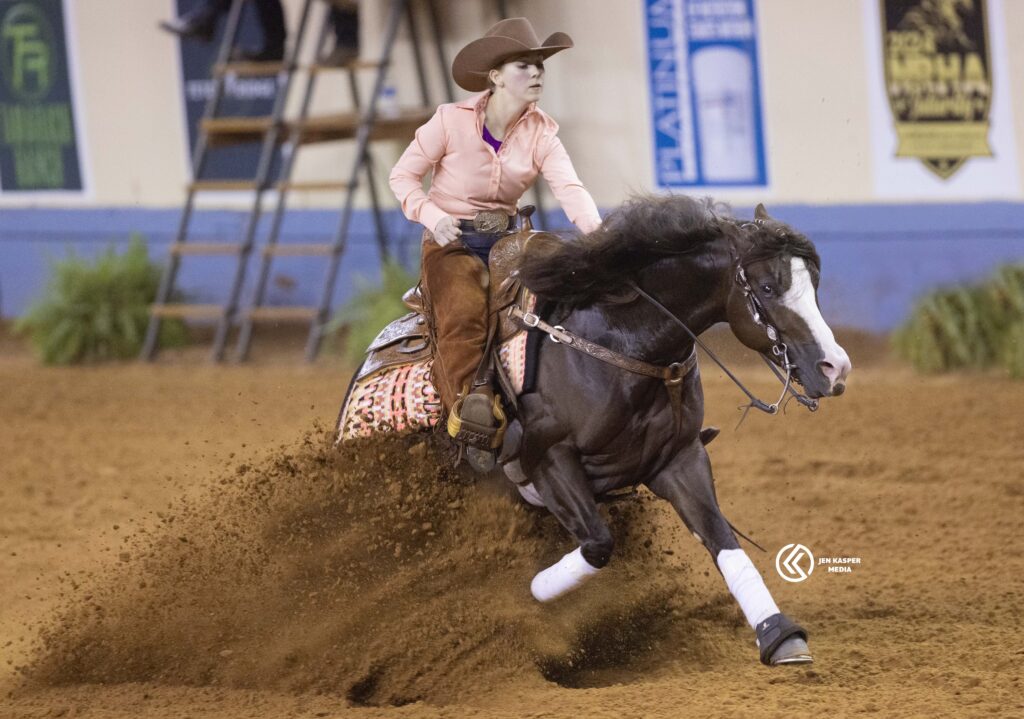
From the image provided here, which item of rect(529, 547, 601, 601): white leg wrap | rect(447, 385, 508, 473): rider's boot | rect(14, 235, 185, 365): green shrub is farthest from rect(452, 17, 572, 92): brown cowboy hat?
rect(14, 235, 185, 365): green shrub

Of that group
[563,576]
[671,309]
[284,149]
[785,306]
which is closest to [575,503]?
[563,576]

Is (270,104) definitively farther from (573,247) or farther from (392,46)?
(573,247)

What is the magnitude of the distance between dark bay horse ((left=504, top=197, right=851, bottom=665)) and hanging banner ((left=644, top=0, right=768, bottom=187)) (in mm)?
6168

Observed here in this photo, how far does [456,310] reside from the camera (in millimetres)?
4242

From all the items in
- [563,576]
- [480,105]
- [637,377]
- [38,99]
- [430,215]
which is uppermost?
[38,99]

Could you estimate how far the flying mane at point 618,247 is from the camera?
402 cm

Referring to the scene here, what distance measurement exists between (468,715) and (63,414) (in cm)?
590

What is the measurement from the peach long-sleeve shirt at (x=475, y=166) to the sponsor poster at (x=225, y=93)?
24.3 ft

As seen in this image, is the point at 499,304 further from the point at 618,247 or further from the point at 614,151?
the point at 614,151

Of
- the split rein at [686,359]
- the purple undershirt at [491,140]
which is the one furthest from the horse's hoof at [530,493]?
the purple undershirt at [491,140]

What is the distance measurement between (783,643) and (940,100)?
6777 millimetres

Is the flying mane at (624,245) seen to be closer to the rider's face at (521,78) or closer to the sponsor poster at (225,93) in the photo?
the rider's face at (521,78)

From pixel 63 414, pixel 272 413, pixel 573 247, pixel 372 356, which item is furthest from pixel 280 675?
pixel 63 414

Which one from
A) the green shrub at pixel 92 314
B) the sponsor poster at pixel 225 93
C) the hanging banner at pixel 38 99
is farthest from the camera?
the hanging banner at pixel 38 99
